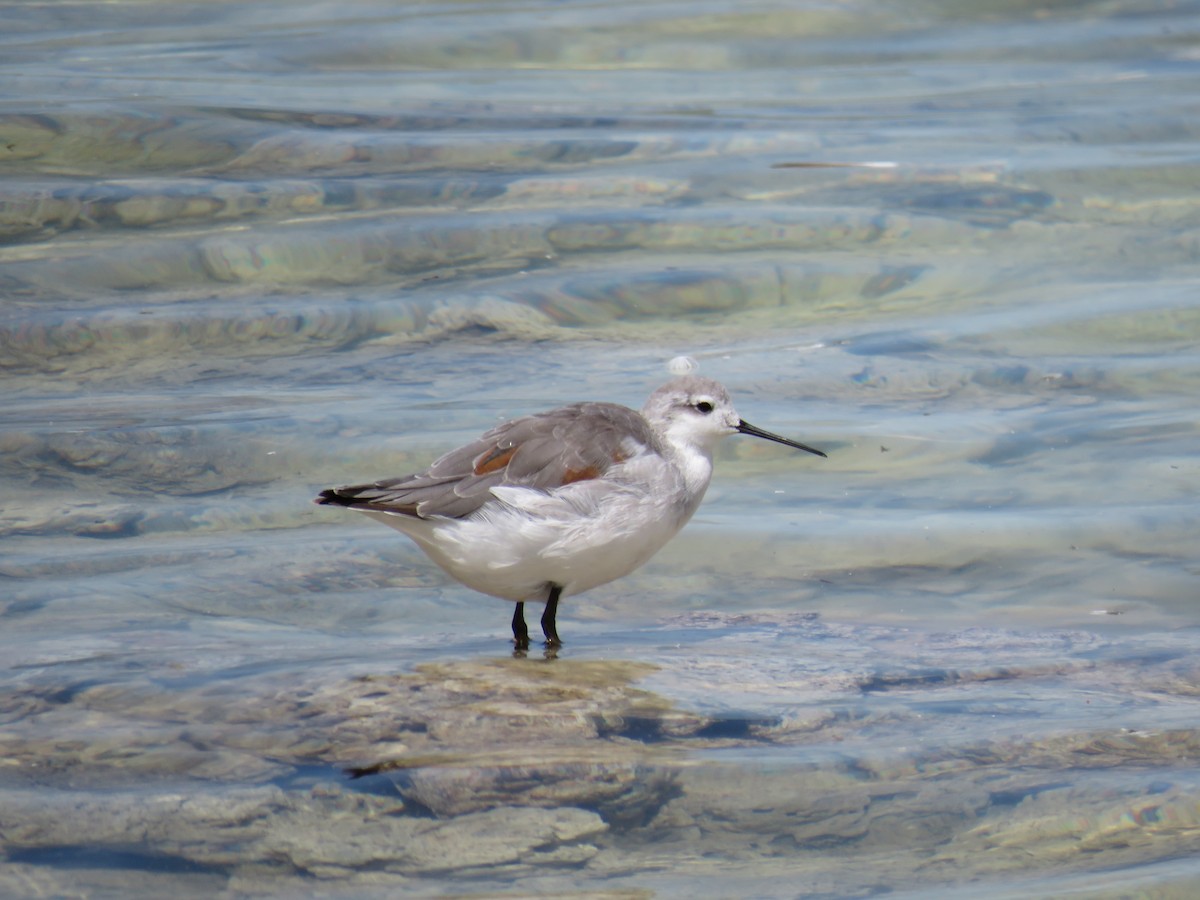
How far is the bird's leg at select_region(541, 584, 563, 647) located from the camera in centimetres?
616

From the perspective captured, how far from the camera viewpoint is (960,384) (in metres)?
9.34

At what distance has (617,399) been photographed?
891 centimetres

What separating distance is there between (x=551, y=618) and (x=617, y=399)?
2.86 metres

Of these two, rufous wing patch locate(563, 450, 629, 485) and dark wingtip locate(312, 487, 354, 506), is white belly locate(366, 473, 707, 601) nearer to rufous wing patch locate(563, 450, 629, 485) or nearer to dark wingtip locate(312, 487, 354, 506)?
rufous wing patch locate(563, 450, 629, 485)

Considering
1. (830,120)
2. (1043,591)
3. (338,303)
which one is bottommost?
(1043,591)

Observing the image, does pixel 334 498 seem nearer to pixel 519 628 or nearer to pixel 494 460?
pixel 494 460

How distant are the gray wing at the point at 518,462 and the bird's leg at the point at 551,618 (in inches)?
16.6

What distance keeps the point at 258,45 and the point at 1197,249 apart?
8.16 metres

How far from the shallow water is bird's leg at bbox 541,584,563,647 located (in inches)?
6.2

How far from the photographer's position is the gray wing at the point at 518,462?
18.8 ft

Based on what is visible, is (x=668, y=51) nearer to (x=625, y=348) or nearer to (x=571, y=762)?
(x=625, y=348)

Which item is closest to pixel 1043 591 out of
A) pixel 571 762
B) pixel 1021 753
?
pixel 1021 753

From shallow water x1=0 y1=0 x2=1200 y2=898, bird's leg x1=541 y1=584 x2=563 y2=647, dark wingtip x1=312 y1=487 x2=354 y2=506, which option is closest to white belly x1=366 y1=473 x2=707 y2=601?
bird's leg x1=541 y1=584 x2=563 y2=647

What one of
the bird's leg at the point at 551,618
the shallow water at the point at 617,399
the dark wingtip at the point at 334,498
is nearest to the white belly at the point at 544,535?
the bird's leg at the point at 551,618
